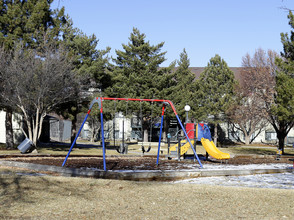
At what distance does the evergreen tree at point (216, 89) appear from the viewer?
1796 inches

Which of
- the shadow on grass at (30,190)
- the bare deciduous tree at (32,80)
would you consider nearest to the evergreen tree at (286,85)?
the bare deciduous tree at (32,80)

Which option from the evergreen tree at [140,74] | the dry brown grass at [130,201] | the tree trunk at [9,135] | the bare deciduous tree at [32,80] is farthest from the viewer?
the evergreen tree at [140,74]

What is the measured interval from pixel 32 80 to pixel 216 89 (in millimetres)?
26085

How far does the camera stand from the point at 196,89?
5044 cm

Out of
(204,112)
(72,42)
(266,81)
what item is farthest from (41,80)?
(204,112)

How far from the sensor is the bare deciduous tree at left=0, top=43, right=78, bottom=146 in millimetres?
25281

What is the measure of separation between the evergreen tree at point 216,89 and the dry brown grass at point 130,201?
37.0 m

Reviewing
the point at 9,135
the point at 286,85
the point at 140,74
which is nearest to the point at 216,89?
the point at 140,74

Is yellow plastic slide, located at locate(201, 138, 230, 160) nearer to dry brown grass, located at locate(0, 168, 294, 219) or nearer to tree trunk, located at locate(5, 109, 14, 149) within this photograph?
dry brown grass, located at locate(0, 168, 294, 219)

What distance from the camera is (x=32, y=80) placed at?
2542 cm

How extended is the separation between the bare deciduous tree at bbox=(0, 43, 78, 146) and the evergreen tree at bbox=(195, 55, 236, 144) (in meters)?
22.5

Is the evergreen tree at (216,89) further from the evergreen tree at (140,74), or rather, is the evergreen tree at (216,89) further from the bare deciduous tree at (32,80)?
the bare deciduous tree at (32,80)

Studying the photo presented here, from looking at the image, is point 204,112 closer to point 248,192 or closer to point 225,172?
point 225,172

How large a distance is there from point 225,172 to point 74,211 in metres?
7.84
